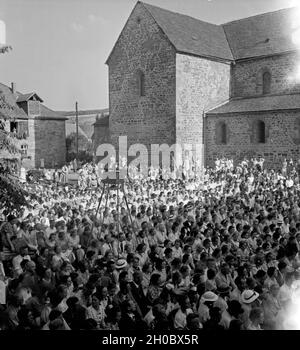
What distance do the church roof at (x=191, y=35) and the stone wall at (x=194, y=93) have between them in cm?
66

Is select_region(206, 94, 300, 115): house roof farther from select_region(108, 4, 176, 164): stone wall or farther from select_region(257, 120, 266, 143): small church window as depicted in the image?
select_region(108, 4, 176, 164): stone wall

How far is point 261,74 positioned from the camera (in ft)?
104

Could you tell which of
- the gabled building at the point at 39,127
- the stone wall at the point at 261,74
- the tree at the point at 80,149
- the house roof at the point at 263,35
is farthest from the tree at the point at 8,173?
the tree at the point at 80,149

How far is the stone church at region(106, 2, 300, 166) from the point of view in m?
28.4

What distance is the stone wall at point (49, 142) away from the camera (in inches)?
1485

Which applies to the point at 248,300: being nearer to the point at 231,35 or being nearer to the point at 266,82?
the point at 266,82

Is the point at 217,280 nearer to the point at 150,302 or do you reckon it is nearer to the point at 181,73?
the point at 150,302

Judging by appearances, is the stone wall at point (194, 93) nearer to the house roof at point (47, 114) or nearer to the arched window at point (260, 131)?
the arched window at point (260, 131)

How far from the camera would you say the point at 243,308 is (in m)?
6.79

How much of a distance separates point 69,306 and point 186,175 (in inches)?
778

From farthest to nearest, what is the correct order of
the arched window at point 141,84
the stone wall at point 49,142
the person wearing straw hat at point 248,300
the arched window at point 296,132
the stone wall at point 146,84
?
the stone wall at point 49,142, the arched window at point 141,84, the stone wall at point 146,84, the arched window at point 296,132, the person wearing straw hat at point 248,300

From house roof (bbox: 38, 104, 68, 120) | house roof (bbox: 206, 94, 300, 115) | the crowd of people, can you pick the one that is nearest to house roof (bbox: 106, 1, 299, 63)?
house roof (bbox: 206, 94, 300, 115)

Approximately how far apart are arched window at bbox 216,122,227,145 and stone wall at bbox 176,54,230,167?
3.79ft
